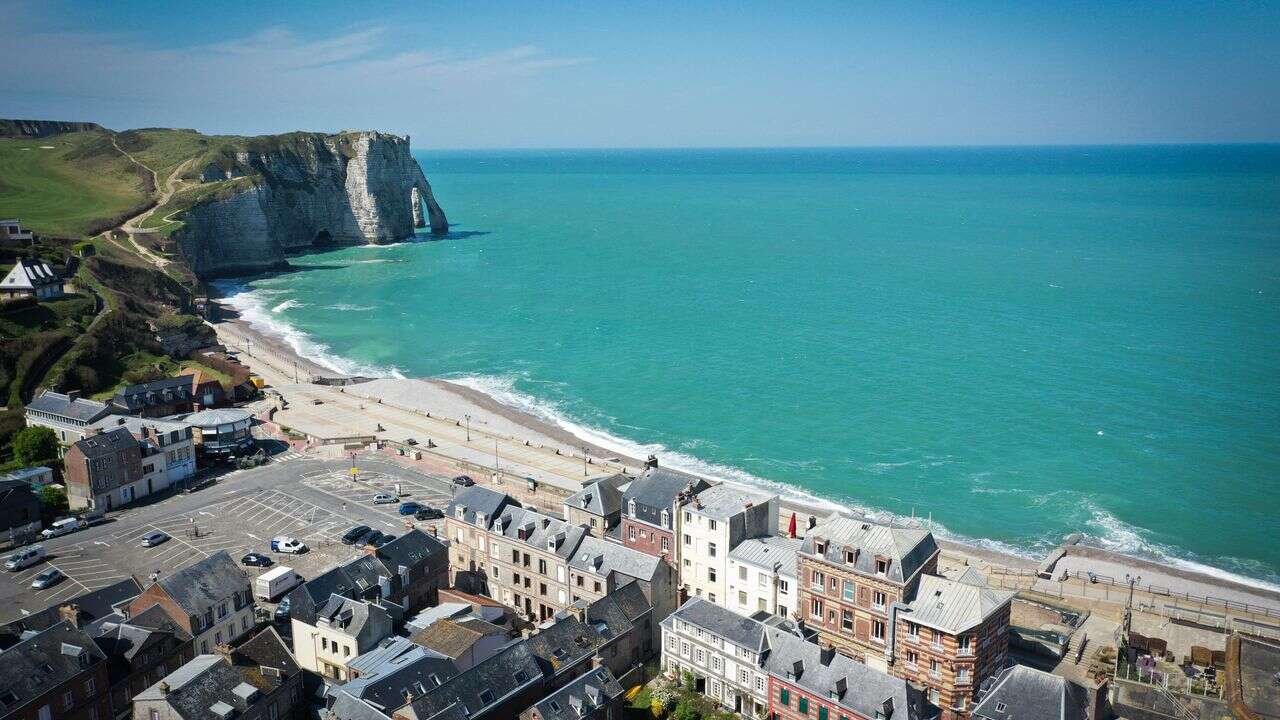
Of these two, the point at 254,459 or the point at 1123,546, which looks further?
the point at 254,459

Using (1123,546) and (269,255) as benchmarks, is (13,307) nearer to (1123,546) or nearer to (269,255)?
(269,255)

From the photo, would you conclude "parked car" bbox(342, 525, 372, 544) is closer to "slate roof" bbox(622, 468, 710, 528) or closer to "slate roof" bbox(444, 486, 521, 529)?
"slate roof" bbox(444, 486, 521, 529)

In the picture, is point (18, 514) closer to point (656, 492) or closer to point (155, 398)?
point (155, 398)

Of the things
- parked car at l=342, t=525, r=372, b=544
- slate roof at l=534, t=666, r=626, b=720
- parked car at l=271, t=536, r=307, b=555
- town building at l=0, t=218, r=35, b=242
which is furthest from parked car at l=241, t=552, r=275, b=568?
town building at l=0, t=218, r=35, b=242

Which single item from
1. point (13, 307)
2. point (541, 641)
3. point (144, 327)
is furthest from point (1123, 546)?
point (13, 307)

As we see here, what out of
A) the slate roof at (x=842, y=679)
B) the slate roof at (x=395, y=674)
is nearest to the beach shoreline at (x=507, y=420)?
the slate roof at (x=842, y=679)
